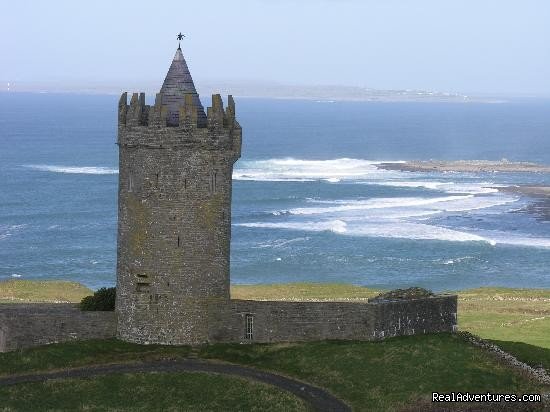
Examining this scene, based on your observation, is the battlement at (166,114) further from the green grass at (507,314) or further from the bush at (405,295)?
Answer: the green grass at (507,314)

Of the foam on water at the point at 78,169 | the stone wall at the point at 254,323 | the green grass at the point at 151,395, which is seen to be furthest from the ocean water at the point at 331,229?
the green grass at the point at 151,395

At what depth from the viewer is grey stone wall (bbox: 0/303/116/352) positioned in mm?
33531

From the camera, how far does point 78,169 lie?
15712 centimetres

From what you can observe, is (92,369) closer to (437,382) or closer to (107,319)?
(107,319)

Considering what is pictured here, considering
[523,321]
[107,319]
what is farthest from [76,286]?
[107,319]

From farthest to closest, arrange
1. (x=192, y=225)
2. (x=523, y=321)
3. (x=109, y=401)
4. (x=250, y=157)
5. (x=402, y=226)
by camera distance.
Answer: (x=250, y=157) → (x=402, y=226) → (x=523, y=321) → (x=192, y=225) → (x=109, y=401)

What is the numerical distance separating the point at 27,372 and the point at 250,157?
15875cm

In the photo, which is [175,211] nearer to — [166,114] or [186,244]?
[186,244]

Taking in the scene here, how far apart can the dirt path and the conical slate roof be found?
726cm

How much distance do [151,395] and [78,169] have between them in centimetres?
13091

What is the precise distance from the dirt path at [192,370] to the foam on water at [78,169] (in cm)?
12145

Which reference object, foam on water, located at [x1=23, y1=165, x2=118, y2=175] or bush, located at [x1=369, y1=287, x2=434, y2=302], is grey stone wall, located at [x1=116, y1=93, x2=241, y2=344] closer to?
bush, located at [x1=369, y1=287, x2=434, y2=302]

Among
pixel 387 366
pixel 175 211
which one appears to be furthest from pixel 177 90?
pixel 387 366

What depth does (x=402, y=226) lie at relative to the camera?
98.9 meters
